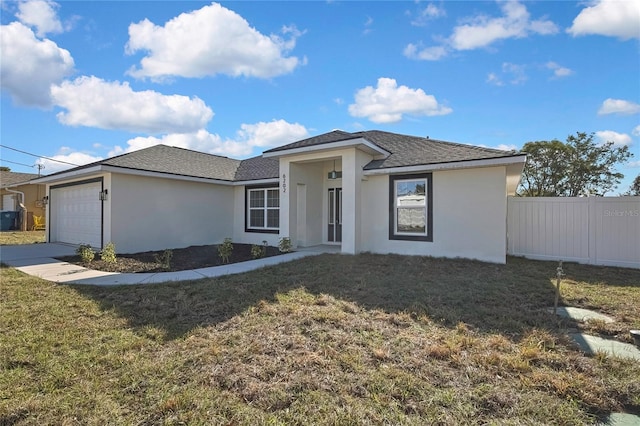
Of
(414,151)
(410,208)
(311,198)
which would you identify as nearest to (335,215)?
(311,198)

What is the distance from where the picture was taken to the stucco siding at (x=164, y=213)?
1160 centimetres

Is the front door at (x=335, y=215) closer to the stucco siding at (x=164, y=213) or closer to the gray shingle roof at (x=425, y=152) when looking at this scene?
the gray shingle roof at (x=425, y=152)

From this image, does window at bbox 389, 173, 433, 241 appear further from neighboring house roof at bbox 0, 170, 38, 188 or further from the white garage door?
neighboring house roof at bbox 0, 170, 38, 188

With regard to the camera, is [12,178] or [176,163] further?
[12,178]

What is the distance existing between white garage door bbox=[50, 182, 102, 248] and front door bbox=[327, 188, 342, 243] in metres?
8.78

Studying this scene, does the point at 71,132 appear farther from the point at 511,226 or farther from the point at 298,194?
the point at 511,226

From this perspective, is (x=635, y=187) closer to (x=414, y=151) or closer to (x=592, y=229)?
(x=592, y=229)

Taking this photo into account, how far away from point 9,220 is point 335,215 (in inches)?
1011

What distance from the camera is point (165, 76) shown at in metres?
13.6

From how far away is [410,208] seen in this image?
10820 millimetres

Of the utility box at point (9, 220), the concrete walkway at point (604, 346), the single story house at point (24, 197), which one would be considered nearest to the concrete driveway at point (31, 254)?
the concrete walkway at point (604, 346)

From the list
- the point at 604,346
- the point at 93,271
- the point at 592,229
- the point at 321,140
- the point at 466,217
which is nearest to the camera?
the point at 604,346

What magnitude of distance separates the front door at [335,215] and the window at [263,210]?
223cm

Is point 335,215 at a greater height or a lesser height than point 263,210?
lesser
